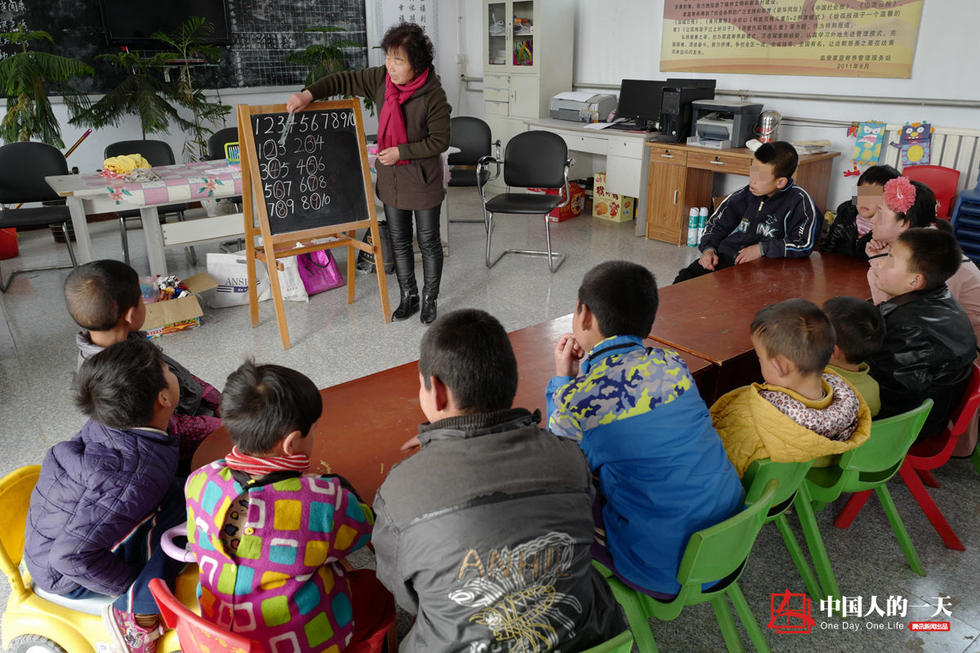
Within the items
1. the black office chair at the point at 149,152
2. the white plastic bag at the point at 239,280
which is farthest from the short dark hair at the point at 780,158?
the black office chair at the point at 149,152

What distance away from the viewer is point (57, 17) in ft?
18.6

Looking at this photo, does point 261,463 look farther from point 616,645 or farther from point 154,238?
point 154,238

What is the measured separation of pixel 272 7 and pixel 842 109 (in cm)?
518

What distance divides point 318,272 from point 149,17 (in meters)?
3.39

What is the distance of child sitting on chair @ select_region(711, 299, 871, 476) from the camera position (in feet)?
4.94

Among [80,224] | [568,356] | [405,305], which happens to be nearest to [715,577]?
[568,356]

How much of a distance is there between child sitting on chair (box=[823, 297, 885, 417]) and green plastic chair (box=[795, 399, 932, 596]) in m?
0.15

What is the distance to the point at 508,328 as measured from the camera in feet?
12.5

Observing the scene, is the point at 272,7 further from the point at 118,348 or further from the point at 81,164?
the point at 118,348

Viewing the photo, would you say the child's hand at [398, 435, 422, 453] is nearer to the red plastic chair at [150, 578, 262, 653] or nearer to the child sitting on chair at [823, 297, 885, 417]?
the red plastic chair at [150, 578, 262, 653]

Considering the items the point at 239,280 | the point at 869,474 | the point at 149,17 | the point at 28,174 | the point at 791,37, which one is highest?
the point at 149,17

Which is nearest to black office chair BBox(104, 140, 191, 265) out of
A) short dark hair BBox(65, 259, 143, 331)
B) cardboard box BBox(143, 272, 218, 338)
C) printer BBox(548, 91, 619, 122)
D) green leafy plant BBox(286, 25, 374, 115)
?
cardboard box BBox(143, 272, 218, 338)

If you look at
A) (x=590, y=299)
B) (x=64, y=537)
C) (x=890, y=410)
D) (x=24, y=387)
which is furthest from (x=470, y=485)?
(x=24, y=387)

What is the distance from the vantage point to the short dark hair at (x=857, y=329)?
5.97 feet
